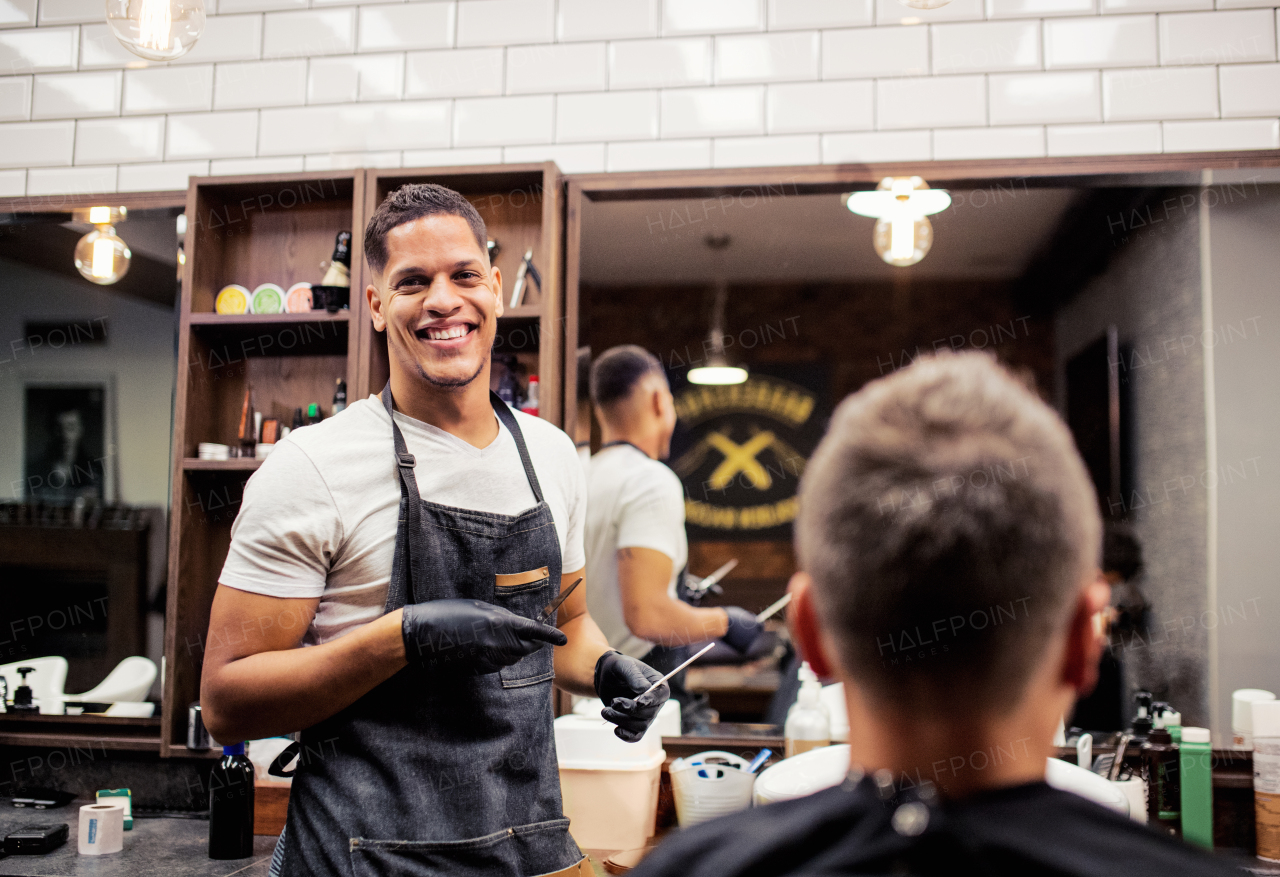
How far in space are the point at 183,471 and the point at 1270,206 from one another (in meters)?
3.00

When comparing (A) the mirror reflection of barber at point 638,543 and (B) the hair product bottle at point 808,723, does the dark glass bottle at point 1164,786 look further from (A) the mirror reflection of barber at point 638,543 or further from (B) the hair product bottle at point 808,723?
(A) the mirror reflection of barber at point 638,543

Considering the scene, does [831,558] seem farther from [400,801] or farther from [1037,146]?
[1037,146]

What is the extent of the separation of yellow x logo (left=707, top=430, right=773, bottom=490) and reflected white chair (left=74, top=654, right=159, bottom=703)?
2.39 m

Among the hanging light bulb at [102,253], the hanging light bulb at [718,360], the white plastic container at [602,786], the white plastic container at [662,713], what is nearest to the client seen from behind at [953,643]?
the white plastic container at [602,786]

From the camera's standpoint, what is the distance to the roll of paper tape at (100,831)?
218 cm

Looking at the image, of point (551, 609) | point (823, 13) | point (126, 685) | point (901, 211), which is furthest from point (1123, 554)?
point (126, 685)

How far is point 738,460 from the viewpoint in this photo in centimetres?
432

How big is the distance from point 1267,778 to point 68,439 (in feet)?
→ 12.4

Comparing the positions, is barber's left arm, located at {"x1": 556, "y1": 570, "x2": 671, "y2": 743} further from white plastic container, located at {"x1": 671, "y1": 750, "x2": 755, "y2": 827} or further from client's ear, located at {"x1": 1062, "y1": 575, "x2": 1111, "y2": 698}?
client's ear, located at {"x1": 1062, "y1": 575, "x2": 1111, "y2": 698}

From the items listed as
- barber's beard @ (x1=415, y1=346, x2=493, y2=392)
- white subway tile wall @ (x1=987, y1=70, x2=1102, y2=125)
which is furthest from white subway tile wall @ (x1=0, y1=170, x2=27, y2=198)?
white subway tile wall @ (x1=987, y1=70, x2=1102, y2=125)

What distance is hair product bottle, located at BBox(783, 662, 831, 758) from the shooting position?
2344mm

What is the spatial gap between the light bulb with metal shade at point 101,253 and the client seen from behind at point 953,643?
285cm

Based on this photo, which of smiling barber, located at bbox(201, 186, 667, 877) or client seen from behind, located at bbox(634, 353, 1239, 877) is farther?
smiling barber, located at bbox(201, 186, 667, 877)

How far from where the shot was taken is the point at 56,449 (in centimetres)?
324
